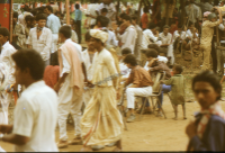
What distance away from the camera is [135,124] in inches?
300

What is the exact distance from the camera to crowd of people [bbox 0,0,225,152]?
106 inches

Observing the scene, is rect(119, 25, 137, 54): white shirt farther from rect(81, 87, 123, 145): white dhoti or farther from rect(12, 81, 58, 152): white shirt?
rect(12, 81, 58, 152): white shirt

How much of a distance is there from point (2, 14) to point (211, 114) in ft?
30.7

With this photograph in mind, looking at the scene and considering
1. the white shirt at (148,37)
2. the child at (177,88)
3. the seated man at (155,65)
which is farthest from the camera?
the white shirt at (148,37)

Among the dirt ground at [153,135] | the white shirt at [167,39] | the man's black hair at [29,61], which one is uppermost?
the white shirt at [167,39]

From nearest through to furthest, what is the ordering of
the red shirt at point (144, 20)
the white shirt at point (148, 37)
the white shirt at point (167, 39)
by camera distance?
the white shirt at point (148, 37), the white shirt at point (167, 39), the red shirt at point (144, 20)

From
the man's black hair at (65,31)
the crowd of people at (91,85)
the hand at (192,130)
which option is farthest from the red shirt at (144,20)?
the hand at (192,130)

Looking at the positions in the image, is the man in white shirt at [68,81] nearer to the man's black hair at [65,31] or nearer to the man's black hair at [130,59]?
the man's black hair at [65,31]

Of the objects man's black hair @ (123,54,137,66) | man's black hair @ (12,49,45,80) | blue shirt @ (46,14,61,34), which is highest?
blue shirt @ (46,14,61,34)

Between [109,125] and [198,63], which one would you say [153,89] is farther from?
[198,63]

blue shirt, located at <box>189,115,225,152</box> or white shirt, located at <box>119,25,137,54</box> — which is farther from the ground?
white shirt, located at <box>119,25,137,54</box>

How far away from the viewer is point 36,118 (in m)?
2.74

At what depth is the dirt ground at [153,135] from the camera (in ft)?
20.0

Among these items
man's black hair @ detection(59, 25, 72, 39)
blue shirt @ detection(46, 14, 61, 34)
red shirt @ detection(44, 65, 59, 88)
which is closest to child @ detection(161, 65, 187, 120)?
red shirt @ detection(44, 65, 59, 88)
